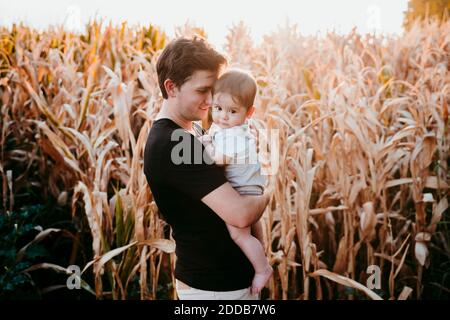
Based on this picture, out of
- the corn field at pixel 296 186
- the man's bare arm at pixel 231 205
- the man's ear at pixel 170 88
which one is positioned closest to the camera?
the man's bare arm at pixel 231 205

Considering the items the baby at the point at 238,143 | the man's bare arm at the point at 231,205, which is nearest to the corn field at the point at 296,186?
the baby at the point at 238,143

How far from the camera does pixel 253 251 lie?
156 cm

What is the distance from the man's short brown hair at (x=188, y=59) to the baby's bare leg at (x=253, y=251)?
0.42 metres

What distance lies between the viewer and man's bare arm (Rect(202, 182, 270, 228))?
146 cm

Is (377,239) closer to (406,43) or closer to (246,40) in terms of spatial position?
(246,40)

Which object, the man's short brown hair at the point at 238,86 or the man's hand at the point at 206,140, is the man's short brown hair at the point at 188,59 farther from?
the man's hand at the point at 206,140

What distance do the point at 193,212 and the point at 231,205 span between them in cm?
13

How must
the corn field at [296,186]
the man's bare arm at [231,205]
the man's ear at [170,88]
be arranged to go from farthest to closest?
the corn field at [296,186]
the man's ear at [170,88]
the man's bare arm at [231,205]

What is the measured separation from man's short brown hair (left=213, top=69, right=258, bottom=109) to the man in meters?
0.06

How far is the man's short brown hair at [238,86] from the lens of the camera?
4.89 feet

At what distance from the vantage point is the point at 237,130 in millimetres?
1541

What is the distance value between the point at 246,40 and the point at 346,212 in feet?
6.86

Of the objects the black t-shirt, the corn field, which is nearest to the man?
the black t-shirt

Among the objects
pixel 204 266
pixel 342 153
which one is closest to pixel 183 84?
pixel 204 266
